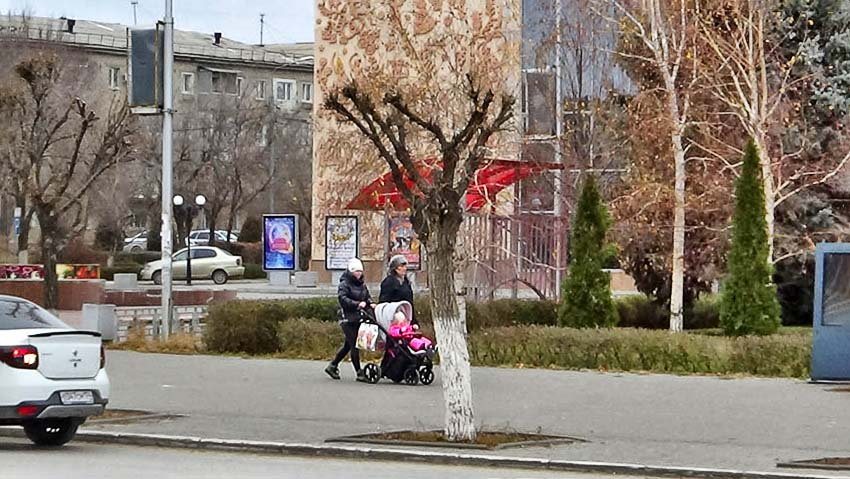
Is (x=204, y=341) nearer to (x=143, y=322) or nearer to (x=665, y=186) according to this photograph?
(x=143, y=322)

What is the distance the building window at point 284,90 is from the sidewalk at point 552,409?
7883 centimetres

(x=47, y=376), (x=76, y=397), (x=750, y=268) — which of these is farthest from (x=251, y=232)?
(x=47, y=376)

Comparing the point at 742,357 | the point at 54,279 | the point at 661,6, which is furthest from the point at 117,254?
the point at 742,357

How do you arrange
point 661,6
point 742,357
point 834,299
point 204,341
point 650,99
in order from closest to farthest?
1. point 834,299
2. point 742,357
3. point 204,341
4. point 661,6
5. point 650,99

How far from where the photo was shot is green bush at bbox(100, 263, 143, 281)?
67375mm

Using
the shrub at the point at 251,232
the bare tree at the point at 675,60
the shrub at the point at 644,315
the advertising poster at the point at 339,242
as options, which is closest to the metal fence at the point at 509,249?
the shrub at the point at 644,315

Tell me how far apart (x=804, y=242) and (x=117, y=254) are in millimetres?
45358

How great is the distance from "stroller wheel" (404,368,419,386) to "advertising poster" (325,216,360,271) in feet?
55.3

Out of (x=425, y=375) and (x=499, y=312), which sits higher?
(x=499, y=312)

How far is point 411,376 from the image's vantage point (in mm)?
22078

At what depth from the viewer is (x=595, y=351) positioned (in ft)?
82.0

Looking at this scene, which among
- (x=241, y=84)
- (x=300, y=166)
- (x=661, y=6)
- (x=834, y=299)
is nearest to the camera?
(x=834, y=299)

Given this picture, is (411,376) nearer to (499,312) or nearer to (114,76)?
(499,312)

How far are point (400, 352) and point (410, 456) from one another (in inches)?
259
